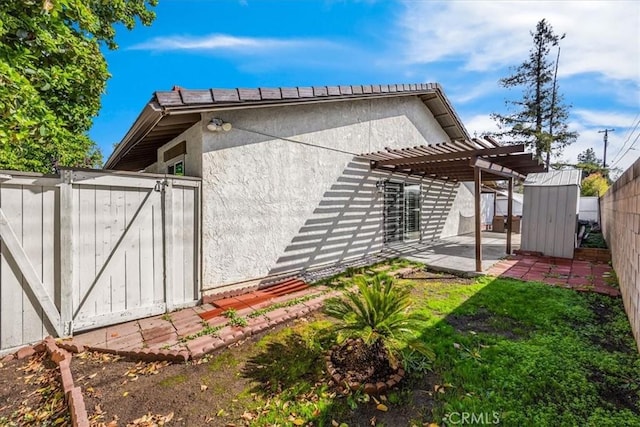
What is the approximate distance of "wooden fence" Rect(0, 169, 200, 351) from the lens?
3.76 meters

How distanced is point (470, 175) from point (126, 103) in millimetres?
17483

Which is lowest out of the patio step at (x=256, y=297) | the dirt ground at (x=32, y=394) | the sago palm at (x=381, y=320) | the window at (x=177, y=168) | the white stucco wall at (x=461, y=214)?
the dirt ground at (x=32, y=394)

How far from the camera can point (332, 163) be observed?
26.0 feet

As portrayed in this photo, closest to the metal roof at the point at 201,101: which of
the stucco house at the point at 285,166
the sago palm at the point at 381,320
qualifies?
the stucco house at the point at 285,166

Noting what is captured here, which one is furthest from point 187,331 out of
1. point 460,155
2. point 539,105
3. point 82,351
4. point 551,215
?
point 539,105

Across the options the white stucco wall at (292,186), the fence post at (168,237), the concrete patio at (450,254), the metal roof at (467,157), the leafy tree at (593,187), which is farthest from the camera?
the leafy tree at (593,187)

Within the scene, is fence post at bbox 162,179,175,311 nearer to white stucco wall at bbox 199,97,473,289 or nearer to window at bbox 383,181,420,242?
white stucco wall at bbox 199,97,473,289

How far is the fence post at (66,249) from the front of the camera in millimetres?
4035

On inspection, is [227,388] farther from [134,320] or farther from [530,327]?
[530,327]

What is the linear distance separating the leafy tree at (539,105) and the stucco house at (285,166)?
65.3 ft

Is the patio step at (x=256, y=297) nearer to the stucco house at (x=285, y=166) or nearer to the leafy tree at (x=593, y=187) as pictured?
the stucco house at (x=285, y=166)

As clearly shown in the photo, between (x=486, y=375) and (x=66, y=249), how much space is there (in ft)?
19.2

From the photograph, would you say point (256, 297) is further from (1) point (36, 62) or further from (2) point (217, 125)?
(1) point (36, 62)

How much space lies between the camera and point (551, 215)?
9.23 meters
